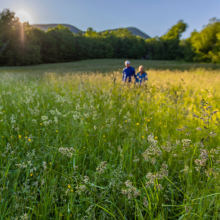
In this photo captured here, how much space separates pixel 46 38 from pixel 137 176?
60.1m

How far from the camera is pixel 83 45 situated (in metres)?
59.7

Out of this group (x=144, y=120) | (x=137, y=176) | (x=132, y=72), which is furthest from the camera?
(x=132, y=72)

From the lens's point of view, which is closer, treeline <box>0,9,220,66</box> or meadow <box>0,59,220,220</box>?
meadow <box>0,59,220,220</box>

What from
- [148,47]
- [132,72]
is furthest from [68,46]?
[132,72]

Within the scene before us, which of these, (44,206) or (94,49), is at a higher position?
(94,49)

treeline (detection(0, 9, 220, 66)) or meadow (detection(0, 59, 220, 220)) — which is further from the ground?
treeline (detection(0, 9, 220, 66))

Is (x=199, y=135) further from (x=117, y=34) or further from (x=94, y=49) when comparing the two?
(x=117, y=34)

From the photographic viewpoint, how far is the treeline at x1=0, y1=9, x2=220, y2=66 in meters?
36.7

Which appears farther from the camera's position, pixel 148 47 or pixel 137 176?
pixel 148 47

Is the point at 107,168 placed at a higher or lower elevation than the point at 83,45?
lower

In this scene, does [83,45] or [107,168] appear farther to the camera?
[83,45]

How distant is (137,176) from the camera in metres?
1.81

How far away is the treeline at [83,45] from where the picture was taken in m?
36.7

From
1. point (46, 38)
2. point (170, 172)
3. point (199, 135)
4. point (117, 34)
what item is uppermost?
point (117, 34)
